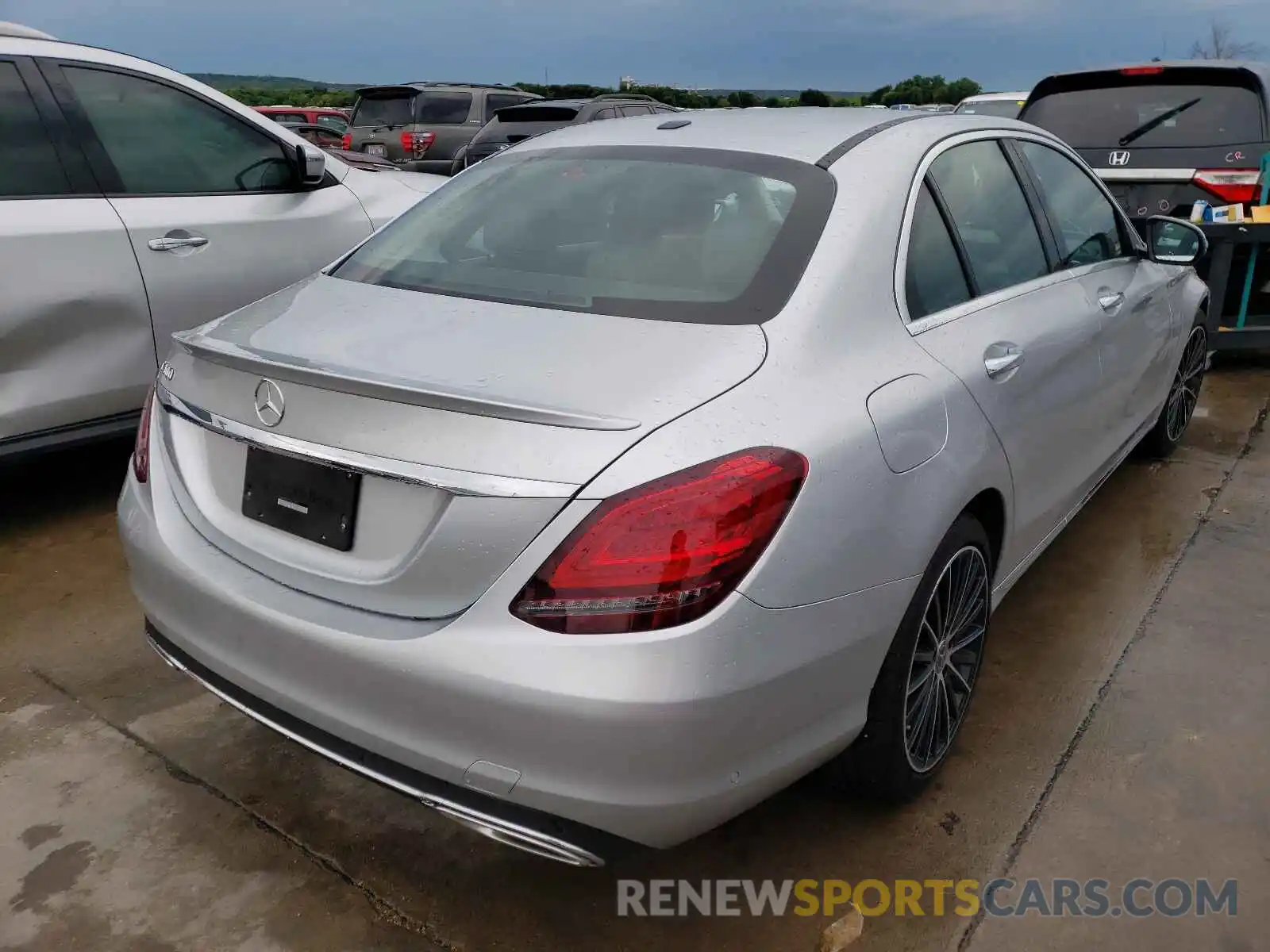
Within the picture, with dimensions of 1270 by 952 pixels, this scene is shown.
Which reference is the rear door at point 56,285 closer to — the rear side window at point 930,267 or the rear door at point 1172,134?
the rear side window at point 930,267

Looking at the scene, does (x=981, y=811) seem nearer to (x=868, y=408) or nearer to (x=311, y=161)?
(x=868, y=408)

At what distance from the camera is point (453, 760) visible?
71.8 inches

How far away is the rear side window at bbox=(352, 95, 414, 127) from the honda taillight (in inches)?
588

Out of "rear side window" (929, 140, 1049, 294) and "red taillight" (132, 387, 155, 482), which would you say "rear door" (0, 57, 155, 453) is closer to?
"red taillight" (132, 387, 155, 482)

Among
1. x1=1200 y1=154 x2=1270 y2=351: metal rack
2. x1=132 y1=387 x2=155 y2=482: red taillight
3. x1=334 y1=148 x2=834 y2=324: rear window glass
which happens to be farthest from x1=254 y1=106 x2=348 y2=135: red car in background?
x1=132 y1=387 x2=155 y2=482: red taillight

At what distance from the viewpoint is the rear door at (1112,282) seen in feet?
11.0

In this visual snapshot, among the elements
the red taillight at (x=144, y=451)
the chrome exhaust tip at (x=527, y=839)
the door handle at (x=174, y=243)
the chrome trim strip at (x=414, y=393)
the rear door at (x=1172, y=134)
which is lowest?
the chrome exhaust tip at (x=527, y=839)

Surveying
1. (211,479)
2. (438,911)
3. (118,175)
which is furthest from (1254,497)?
(118,175)

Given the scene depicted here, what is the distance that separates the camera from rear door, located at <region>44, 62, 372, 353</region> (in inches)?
157

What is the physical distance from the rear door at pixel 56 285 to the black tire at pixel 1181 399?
13.7 ft

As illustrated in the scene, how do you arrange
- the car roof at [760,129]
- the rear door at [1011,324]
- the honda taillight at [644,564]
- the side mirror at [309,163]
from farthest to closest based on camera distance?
the side mirror at [309,163] → the car roof at [760,129] → the rear door at [1011,324] → the honda taillight at [644,564]

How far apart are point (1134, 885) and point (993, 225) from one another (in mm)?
1690

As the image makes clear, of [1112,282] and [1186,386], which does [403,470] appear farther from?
[1186,386]

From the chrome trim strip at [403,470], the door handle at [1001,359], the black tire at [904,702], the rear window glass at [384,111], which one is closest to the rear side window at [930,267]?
the door handle at [1001,359]
